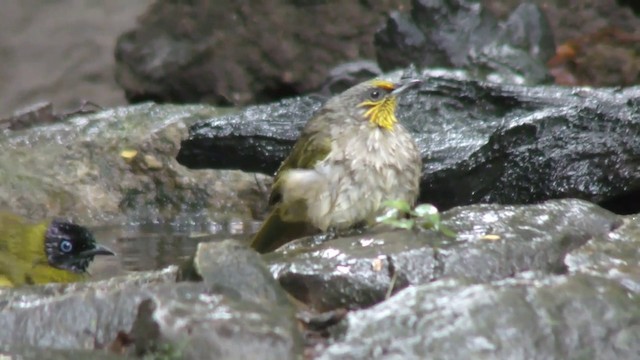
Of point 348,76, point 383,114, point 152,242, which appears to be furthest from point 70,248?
point 348,76

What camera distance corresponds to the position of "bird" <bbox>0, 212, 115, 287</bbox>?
5820 mm

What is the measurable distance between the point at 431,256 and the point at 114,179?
4368 mm

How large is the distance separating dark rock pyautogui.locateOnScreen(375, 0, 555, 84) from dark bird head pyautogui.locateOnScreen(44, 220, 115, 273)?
3.92 metres

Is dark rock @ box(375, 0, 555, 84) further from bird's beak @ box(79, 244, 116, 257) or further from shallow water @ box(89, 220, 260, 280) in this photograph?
bird's beak @ box(79, 244, 116, 257)

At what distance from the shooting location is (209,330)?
3.45 m

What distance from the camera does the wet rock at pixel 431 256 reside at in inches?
159

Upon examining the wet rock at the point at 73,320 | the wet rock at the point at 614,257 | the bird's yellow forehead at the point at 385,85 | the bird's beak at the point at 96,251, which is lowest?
the bird's beak at the point at 96,251

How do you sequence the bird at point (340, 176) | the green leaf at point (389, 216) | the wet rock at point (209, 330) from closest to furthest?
the wet rock at point (209, 330) → the green leaf at point (389, 216) → the bird at point (340, 176)

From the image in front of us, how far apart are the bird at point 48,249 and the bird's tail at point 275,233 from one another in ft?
3.10

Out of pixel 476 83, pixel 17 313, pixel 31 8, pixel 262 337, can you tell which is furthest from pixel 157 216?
pixel 31 8

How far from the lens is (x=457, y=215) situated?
4.75 metres

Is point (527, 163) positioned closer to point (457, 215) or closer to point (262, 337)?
point (457, 215)

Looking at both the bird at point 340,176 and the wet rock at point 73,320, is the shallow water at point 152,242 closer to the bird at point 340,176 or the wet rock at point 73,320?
the bird at point 340,176

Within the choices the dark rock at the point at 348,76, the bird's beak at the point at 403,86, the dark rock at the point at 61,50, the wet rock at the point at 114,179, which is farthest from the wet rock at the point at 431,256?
the dark rock at the point at 61,50
